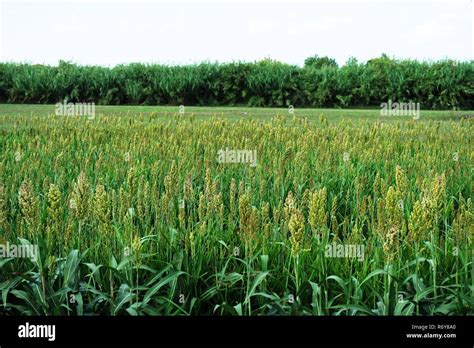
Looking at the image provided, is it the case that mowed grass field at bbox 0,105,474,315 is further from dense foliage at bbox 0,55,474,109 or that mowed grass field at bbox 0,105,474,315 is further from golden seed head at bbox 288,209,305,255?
dense foliage at bbox 0,55,474,109

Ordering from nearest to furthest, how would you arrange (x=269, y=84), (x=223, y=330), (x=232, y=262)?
(x=223, y=330) < (x=232, y=262) < (x=269, y=84)

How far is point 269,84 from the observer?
1673 cm

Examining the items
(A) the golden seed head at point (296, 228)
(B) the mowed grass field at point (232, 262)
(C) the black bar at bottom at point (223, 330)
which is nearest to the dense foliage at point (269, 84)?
(B) the mowed grass field at point (232, 262)

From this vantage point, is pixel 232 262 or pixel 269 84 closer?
pixel 232 262

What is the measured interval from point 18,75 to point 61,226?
10.7 meters

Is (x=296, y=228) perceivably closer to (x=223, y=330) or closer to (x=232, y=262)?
(x=223, y=330)

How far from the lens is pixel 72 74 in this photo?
50.3ft

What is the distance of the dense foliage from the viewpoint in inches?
604

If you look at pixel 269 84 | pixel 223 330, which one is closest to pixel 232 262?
pixel 223 330

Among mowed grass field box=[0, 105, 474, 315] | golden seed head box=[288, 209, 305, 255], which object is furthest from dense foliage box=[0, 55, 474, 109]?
golden seed head box=[288, 209, 305, 255]

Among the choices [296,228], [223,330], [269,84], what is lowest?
[223,330]

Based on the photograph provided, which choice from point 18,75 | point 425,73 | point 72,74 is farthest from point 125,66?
point 425,73

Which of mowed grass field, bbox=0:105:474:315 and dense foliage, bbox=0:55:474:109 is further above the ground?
dense foliage, bbox=0:55:474:109

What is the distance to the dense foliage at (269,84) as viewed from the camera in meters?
15.4
